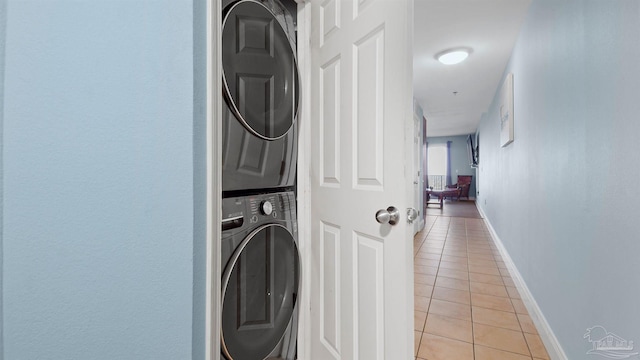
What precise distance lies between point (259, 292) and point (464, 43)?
10.6 feet

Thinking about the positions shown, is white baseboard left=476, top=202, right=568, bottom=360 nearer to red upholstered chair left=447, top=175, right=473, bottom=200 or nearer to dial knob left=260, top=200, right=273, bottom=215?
dial knob left=260, top=200, right=273, bottom=215

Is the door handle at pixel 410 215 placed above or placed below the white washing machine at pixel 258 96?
below

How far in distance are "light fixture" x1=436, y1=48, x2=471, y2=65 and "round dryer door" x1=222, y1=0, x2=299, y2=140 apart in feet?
8.46

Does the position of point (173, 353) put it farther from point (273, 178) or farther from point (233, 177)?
point (273, 178)

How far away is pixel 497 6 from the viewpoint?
7.47 feet

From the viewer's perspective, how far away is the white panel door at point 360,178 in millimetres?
908

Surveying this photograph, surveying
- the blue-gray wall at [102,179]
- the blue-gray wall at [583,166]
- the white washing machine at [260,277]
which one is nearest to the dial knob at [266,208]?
the white washing machine at [260,277]

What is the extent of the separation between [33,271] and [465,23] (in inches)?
127

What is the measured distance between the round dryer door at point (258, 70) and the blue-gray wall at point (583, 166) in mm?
1209

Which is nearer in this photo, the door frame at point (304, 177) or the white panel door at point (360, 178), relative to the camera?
the white panel door at point (360, 178)

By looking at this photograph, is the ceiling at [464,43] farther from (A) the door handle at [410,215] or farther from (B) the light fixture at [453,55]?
(A) the door handle at [410,215]

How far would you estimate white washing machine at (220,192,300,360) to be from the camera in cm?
97

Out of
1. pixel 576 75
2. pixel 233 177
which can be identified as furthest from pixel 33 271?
pixel 576 75

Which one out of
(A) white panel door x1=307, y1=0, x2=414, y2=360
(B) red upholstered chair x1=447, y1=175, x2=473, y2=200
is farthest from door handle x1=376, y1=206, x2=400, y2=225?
(B) red upholstered chair x1=447, y1=175, x2=473, y2=200
